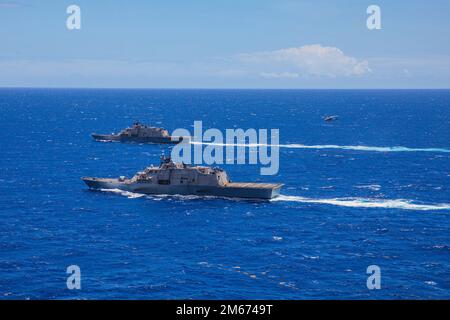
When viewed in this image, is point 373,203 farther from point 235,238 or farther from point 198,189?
point 198,189

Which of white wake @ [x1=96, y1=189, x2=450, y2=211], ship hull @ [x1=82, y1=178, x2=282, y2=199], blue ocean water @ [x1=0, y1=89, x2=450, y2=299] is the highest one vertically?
ship hull @ [x1=82, y1=178, x2=282, y2=199]

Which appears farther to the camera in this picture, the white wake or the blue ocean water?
the white wake

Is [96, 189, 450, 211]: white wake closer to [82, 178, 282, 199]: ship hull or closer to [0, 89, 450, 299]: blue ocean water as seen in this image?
[0, 89, 450, 299]: blue ocean water

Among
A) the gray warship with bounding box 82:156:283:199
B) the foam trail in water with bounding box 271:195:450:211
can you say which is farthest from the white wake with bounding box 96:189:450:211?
the gray warship with bounding box 82:156:283:199

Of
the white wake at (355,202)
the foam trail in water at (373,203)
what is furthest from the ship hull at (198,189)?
the foam trail in water at (373,203)

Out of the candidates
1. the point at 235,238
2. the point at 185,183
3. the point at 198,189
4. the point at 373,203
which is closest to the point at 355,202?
the point at 373,203

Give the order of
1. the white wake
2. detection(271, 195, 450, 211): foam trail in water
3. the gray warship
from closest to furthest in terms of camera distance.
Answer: detection(271, 195, 450, 211): foam trail in water → the white wake → the gray warship
